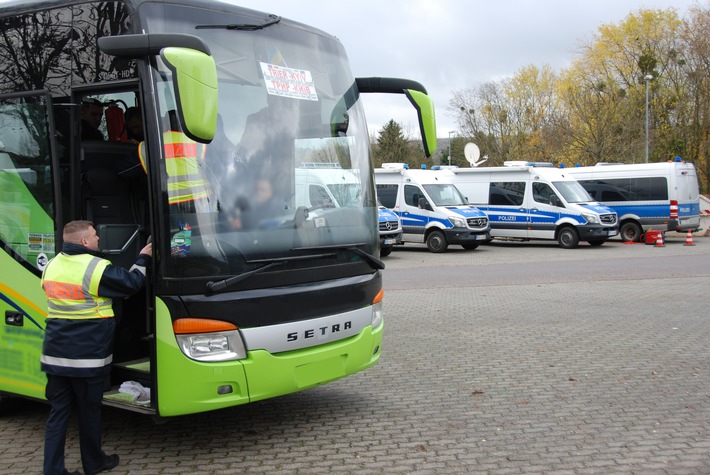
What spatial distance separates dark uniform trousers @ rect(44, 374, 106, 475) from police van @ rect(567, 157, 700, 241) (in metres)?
23.8

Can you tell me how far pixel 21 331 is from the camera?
213 inches

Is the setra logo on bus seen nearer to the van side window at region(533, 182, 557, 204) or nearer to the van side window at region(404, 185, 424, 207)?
the van side window at region(404, 185, 424, 207)

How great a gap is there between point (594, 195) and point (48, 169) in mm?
23889

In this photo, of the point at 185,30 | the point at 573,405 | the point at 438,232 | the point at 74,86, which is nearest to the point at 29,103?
the point at 74,86

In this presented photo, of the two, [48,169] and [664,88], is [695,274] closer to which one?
[48,169]

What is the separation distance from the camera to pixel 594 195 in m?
26.5

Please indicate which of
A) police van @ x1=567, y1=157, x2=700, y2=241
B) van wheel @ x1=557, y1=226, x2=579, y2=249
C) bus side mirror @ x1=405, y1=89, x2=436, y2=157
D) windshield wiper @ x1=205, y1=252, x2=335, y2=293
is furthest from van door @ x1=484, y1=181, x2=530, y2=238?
windshield wiper @ x1=205, y1=252, x2=335, y2=293

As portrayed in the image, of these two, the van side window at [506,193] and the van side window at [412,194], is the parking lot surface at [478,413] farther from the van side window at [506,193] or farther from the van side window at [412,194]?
the van side window at [506,193]

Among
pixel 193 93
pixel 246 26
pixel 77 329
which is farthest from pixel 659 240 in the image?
pixel 77 329

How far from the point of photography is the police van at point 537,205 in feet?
78.5

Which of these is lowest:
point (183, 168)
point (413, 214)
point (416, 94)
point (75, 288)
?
point (413, 214)

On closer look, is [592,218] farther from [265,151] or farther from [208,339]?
[208,339]

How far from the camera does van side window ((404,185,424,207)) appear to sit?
23.6m

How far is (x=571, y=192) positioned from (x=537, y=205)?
1186mm
